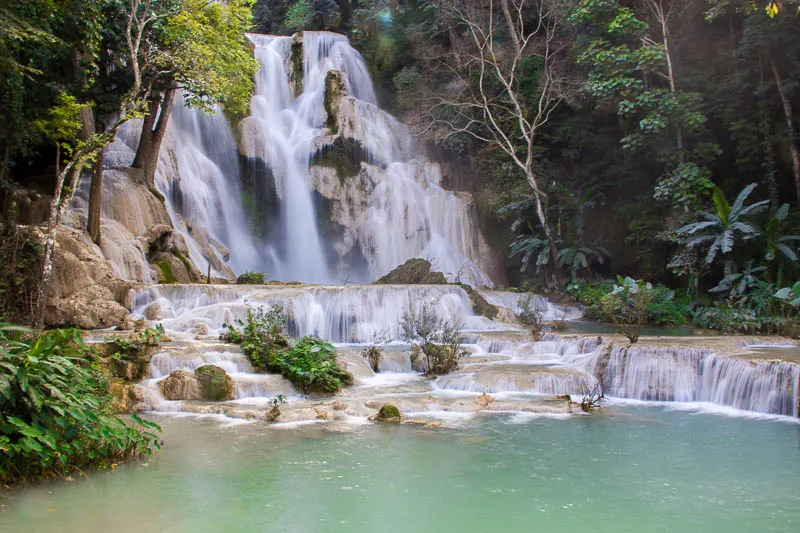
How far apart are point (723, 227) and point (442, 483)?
42.9 ft

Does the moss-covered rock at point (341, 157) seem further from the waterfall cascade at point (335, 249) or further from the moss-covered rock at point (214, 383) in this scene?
the moss-covered rock at point (214, 383)

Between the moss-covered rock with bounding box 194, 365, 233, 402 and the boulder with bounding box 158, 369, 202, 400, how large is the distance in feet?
0.22

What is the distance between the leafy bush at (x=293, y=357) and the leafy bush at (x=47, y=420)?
3763mm

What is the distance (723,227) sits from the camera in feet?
51.1

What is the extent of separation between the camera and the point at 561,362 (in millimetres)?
10805

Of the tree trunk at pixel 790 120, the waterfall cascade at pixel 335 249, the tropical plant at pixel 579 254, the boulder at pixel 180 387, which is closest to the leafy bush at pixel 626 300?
the waterfall cascade at pixel 335 249

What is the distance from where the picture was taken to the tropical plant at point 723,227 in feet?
49.4

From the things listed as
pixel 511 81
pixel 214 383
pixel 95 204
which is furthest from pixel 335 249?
pixel 214 383

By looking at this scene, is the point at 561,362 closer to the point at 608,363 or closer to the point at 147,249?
the point at 608,363

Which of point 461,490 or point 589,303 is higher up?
point 589,303

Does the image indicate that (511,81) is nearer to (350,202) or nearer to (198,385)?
(350,202)

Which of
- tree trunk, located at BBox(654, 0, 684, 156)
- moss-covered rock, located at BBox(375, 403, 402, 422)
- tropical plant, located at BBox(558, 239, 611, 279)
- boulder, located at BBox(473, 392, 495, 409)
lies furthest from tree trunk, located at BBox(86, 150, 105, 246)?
tree trunk, located at BBox(654, 0, 684, 156)

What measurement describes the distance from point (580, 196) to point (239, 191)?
11671 mm

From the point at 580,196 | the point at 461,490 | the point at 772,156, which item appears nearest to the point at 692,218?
the point at 772,156
